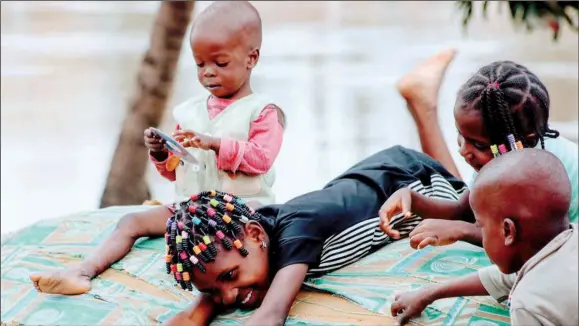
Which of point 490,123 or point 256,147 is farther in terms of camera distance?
point 256,147

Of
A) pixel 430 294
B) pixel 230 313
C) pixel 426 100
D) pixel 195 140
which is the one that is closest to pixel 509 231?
pixel 430 294

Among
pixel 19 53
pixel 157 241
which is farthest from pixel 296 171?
pixel 19 53

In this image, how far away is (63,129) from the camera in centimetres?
829

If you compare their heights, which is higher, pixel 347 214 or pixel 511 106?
pixel 511 106

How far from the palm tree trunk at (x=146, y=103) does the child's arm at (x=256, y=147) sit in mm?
1635

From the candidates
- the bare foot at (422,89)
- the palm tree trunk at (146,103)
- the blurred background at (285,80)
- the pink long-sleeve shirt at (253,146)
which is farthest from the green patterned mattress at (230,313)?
the blurred background at (285,80)

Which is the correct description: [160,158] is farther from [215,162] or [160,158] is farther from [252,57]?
[252,57]

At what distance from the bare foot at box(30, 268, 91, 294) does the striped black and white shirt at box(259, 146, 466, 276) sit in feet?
2.29

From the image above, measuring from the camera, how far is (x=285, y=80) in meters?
9.10

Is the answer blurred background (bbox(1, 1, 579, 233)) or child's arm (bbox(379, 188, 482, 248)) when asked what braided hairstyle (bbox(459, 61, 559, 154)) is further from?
blurred background (bbox(1, 1, 579, 233))

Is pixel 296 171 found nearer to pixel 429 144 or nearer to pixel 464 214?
pixel 429 144

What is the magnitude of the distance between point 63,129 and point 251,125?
5042 millimetres

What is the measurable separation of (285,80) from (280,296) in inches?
249

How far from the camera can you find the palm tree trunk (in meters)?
5.12
